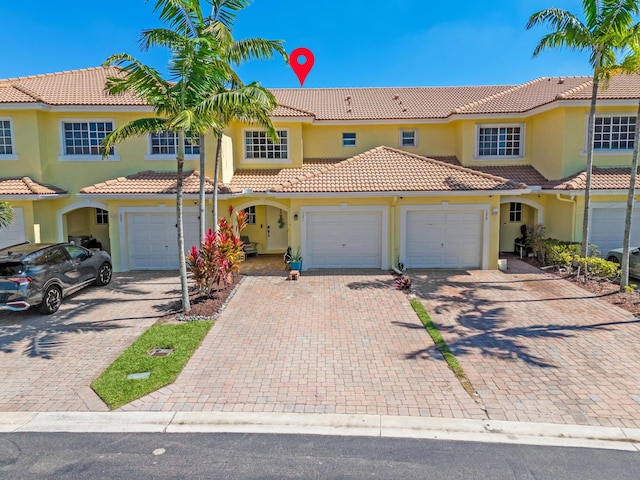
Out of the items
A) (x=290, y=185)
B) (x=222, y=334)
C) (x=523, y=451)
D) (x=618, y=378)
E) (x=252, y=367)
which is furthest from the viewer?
(x=290, y=185)

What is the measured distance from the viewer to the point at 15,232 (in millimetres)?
16266

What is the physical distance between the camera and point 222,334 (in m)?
9.55

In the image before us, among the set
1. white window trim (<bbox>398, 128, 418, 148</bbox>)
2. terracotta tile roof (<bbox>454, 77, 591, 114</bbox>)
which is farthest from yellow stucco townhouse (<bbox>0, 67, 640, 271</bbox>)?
white window trim (<bbox>398, 128, 418, 148</bbox>)

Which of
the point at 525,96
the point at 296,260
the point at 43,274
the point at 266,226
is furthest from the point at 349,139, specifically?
the point at 43,274

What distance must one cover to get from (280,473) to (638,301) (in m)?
11.4

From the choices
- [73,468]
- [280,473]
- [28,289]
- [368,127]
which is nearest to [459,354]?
[280,473]

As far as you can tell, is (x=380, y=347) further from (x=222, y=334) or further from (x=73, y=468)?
(x=73, y=468)

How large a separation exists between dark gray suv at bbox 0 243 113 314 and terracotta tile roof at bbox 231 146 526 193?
6.81 m

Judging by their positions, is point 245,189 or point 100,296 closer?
point 100,296

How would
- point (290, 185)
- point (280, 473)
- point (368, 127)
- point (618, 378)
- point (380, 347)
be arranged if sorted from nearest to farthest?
point (280, 473), point (618, 378), point (380, 347), point (290, 185), point (368, 127)

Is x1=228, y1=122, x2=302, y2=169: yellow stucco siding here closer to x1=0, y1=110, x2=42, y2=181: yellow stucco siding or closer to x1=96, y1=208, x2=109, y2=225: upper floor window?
x1=96, y1=208, x2=109, y2=225: upper floor window

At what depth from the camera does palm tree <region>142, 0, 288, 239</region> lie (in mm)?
10055

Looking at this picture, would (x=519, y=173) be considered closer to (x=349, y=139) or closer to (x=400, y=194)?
(x=400, y=194)

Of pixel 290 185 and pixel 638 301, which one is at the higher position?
pixel 290 185
